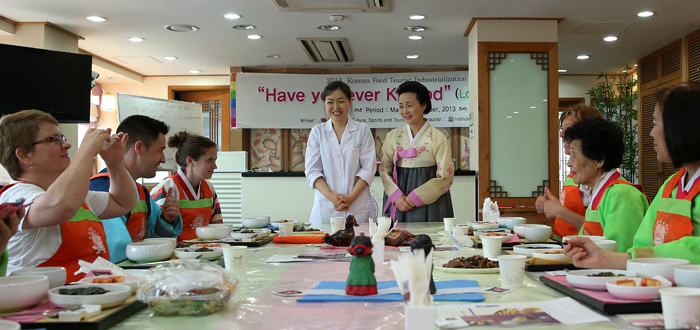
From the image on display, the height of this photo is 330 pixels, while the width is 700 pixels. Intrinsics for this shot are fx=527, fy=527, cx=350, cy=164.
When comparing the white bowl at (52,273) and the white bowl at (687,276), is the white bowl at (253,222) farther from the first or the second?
the white bowl at (687,276)

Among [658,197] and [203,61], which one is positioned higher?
[203,61]

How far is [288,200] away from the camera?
578 centimetres

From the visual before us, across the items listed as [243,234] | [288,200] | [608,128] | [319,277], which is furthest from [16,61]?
[608,128]

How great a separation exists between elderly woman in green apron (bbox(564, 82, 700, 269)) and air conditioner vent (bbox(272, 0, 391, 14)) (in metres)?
3.41

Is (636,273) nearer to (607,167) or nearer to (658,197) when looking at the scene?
(658,197)

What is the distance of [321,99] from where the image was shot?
26.1 feet

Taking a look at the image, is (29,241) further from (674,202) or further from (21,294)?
(674,202)

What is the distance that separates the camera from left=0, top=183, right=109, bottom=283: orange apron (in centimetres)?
167

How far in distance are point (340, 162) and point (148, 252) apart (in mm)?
1748

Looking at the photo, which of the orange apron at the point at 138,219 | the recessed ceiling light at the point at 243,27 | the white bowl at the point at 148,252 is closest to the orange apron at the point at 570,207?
the white bowl at the point at 148,252

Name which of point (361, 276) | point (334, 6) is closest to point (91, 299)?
point (361, 276)

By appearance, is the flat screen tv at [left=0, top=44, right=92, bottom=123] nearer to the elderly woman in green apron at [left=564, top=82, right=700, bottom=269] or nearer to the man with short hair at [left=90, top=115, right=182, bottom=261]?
the man with short hair at [left=90, top=115, right=182, bottom=261]

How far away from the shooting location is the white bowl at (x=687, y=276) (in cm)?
106

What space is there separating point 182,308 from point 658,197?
1497mm
